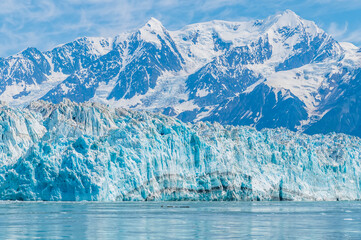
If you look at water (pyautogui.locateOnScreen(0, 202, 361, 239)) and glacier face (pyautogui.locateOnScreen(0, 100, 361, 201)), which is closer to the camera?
water (pyautogui.locateOnScreen(0, 202, 361, 239))

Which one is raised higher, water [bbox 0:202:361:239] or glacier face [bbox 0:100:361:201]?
glacier face [bbox 0:100:361:201]

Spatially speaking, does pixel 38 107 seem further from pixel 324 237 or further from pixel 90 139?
pixel 324 237

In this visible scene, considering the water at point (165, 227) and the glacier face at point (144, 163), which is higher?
the glacier face at point (144, 163)

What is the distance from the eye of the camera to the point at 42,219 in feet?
234

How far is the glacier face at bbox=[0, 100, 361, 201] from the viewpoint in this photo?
10594 centimetres

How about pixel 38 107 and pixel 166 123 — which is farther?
pixel 38 107

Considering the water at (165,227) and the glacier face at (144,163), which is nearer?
the water at (165,227)

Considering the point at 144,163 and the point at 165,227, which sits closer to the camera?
the point at 165,227

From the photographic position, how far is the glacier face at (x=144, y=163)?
105938mm

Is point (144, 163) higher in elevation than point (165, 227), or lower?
higher

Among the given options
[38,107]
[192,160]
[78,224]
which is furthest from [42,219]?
[38,107]

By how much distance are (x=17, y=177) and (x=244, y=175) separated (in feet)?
151

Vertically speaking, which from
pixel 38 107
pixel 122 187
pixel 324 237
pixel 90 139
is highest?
pixel 38 107

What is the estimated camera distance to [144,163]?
116m
